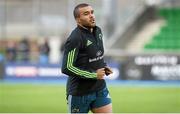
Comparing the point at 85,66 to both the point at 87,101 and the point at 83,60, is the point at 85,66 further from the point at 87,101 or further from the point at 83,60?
the point at 87,101

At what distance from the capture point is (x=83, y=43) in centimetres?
754

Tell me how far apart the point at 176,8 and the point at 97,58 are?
25.0m

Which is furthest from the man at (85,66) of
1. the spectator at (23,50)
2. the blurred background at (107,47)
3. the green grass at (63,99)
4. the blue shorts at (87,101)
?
the spectator at (23,50)

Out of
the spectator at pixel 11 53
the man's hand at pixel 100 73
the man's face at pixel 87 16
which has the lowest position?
the spectator at pixel 11 53

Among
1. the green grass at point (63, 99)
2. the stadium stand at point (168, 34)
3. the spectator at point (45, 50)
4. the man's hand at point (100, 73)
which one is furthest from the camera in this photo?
the stadium stand at point (168, 34)

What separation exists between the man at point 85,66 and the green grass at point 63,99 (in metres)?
7.31

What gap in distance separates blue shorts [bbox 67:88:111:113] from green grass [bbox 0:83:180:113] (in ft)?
23.9

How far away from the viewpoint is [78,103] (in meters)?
7.71

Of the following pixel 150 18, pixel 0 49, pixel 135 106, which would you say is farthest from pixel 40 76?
pixel 135 106

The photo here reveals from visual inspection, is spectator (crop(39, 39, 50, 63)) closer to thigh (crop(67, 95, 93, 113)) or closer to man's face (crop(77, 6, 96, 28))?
thigh (crop(67, 95, 93, 113))

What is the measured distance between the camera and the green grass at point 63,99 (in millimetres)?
15758

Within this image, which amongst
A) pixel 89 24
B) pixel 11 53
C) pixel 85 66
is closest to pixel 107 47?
pixel 11 53

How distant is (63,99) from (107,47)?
401 inches

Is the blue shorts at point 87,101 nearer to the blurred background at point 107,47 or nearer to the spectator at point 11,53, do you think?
the blurred background at point 107,47
